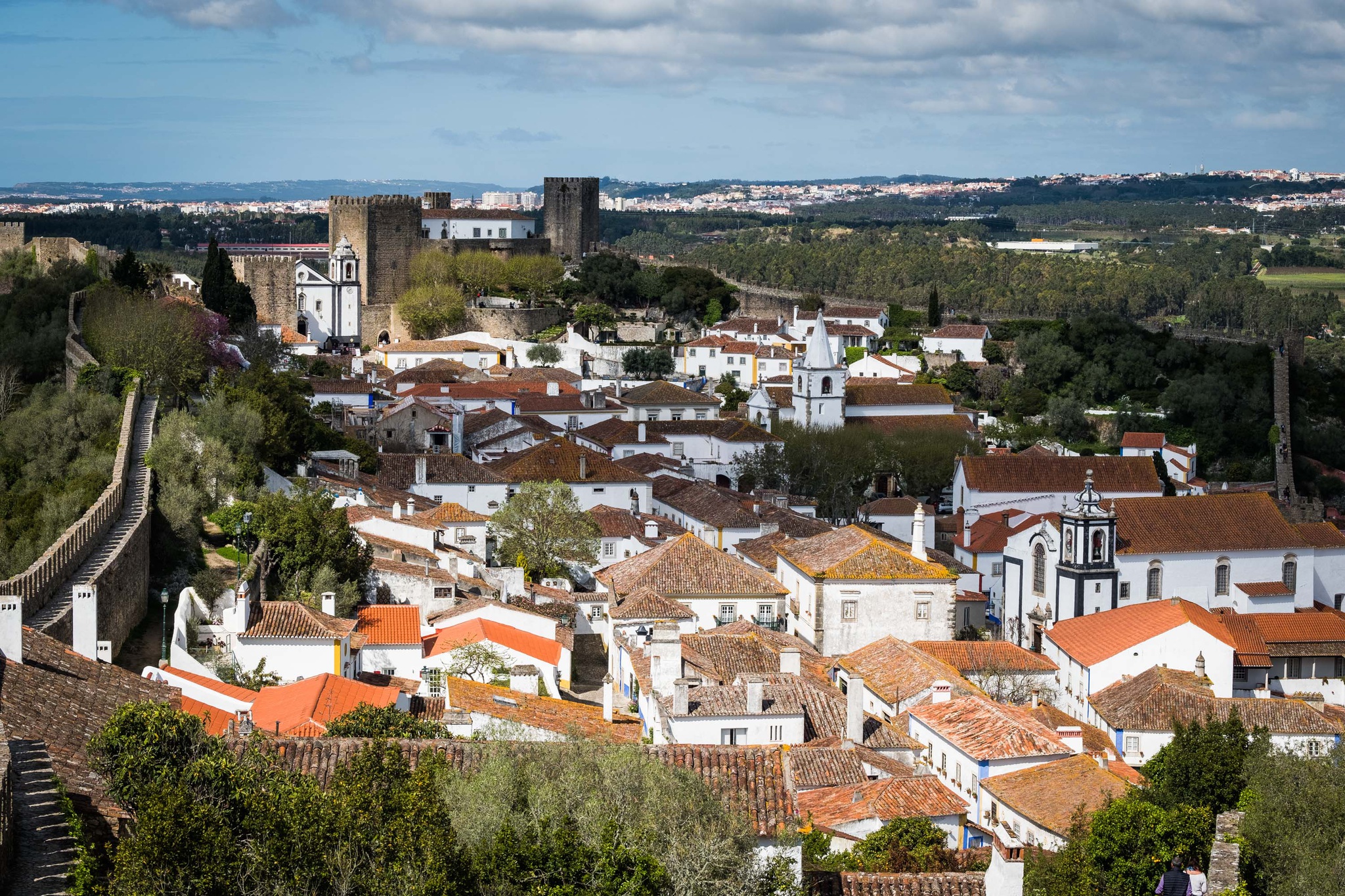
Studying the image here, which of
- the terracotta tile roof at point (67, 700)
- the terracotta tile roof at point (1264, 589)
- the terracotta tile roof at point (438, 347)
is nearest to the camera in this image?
the terracotta tile roof at point (67, 700)

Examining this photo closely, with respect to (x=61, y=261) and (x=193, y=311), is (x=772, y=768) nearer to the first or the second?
(x=193, y=311)

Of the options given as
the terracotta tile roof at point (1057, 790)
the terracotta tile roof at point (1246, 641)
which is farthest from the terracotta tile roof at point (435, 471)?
the terracotta tile roof at point (1057, 790)

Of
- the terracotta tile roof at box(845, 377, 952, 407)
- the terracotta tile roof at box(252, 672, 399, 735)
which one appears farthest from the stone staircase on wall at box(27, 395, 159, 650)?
the terracotta tile roof at box(845, 377, 952, 407)

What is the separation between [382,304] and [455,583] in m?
42.2

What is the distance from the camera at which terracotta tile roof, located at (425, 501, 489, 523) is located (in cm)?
3105

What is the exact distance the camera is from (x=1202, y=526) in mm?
34844

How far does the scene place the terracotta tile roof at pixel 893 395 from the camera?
5466cm

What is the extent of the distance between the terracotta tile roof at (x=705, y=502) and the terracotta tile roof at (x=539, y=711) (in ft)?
49.0

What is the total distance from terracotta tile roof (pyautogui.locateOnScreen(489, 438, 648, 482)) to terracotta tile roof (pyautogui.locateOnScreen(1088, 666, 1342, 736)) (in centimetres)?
1297

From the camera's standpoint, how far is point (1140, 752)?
977 inches

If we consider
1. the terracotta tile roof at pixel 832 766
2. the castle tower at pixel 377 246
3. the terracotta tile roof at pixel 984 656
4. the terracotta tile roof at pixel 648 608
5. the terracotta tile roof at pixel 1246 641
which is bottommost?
the terracotta tile roof at pixel 1246 641

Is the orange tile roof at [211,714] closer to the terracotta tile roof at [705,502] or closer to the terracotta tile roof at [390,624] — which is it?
the terracotta tile roof at [390,624]

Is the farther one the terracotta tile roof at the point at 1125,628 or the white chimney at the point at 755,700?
the terracotta tile roof at the point at 1125,628

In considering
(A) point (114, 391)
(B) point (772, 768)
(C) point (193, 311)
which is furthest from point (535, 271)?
(B) point (772, 768)
